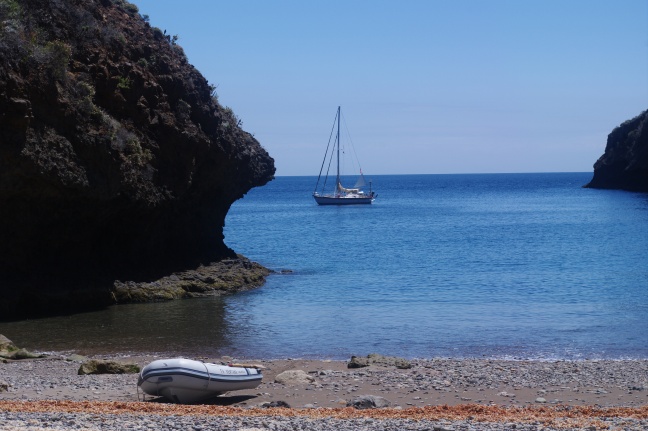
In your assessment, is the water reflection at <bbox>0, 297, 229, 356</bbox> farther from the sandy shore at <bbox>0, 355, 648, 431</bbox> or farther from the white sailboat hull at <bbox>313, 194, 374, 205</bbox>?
the white sailboat hull at <bbox>313, 194, 374, 205</bbox>

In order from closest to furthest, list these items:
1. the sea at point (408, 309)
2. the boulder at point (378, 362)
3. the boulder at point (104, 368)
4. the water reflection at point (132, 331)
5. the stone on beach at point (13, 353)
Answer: the boulder at point (104, 368), the boulder at point (378, 362), the stone on beach at point (13, 353), the sea at point (408, 309), the water reflection at point (132, 331)

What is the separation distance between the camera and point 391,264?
4084 centimetres

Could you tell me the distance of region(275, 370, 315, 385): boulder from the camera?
1605 cm

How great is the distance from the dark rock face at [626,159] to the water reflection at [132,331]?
89.7 metres

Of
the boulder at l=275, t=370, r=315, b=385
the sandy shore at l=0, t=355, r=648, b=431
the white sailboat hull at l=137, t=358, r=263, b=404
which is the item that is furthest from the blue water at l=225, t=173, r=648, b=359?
the white sailboat hull at l=137, t=358, r=263, b=404

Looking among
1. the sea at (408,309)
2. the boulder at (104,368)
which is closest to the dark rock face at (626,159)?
the sea at (408,309)

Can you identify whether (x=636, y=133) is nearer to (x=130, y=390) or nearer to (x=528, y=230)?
(x=528, y=230)

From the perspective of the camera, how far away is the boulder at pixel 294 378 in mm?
16047

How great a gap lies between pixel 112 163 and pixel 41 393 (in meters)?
14.0

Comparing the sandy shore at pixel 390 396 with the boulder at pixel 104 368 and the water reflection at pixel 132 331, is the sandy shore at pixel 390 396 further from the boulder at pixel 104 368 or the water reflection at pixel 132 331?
the water reflection at pixel 132 331

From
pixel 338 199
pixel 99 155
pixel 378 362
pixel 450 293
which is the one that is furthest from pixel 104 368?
pixel 338 199

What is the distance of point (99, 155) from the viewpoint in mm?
26781

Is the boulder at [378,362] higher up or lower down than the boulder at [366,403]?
lower down

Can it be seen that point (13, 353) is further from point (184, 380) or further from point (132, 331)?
point (184, 380)
